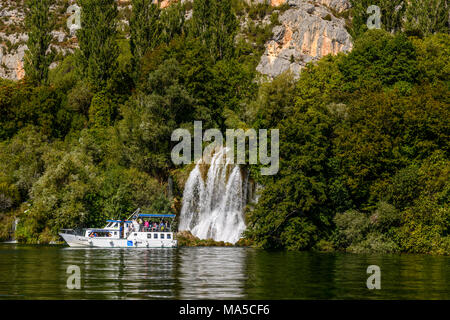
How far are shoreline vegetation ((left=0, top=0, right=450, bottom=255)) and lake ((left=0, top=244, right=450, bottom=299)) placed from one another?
17340mm

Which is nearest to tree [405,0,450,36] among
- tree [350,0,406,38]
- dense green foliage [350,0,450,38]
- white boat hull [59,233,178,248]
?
dense green foliage [350,0,450,38]

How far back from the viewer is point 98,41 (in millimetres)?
116812

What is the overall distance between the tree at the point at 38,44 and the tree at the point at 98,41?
879cm

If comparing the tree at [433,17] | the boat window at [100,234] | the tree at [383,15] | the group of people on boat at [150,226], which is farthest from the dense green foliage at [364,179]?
the tree at [433,17]

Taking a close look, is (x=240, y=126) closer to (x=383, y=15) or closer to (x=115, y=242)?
(x=115, y=242)

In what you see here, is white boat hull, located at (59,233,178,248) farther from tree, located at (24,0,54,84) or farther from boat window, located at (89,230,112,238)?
tree, located at (24,0,54,84)

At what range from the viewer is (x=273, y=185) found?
69.2 m

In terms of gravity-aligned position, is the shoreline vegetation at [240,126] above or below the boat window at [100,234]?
above

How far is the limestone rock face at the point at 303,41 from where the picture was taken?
177 metres

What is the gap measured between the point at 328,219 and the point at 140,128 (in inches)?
1549

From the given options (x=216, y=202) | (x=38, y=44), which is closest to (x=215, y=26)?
(x=38, y=44)

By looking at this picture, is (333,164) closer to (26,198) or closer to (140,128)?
(140,128)

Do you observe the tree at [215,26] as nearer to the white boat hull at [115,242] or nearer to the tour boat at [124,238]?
the tour boat at [124,238]

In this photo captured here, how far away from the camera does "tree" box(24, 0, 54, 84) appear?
401 ft
